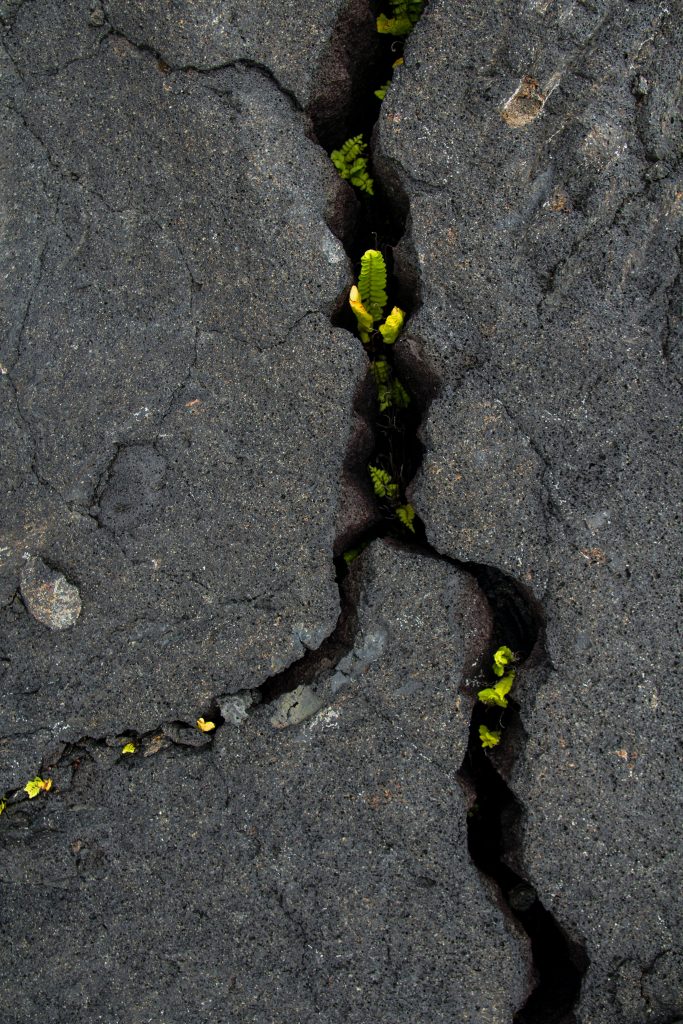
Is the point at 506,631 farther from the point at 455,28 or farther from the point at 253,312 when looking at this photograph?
the point at 455,28

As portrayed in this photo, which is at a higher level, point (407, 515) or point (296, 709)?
point (407, 515)

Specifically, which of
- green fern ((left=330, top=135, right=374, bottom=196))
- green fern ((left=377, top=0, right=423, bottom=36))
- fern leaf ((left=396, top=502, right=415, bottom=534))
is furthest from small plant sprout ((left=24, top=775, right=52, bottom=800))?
green fern ((left=377, top=0, right=423, bottom=36))

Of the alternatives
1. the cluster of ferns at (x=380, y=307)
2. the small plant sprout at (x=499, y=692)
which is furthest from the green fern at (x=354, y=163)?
the small plant sprout at (x=499, y=692)

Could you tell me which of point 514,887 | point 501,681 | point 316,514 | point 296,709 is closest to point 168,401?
point 316,514

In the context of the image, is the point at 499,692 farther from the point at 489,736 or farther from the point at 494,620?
the point at 494,620

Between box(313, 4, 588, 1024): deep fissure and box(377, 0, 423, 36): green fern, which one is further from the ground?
box(377, 0, 423, 36): green fern

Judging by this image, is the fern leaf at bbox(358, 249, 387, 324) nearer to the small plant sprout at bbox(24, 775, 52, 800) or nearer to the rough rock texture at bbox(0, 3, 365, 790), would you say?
the rough rock texture at bbox(0, 3, 365, 790)
